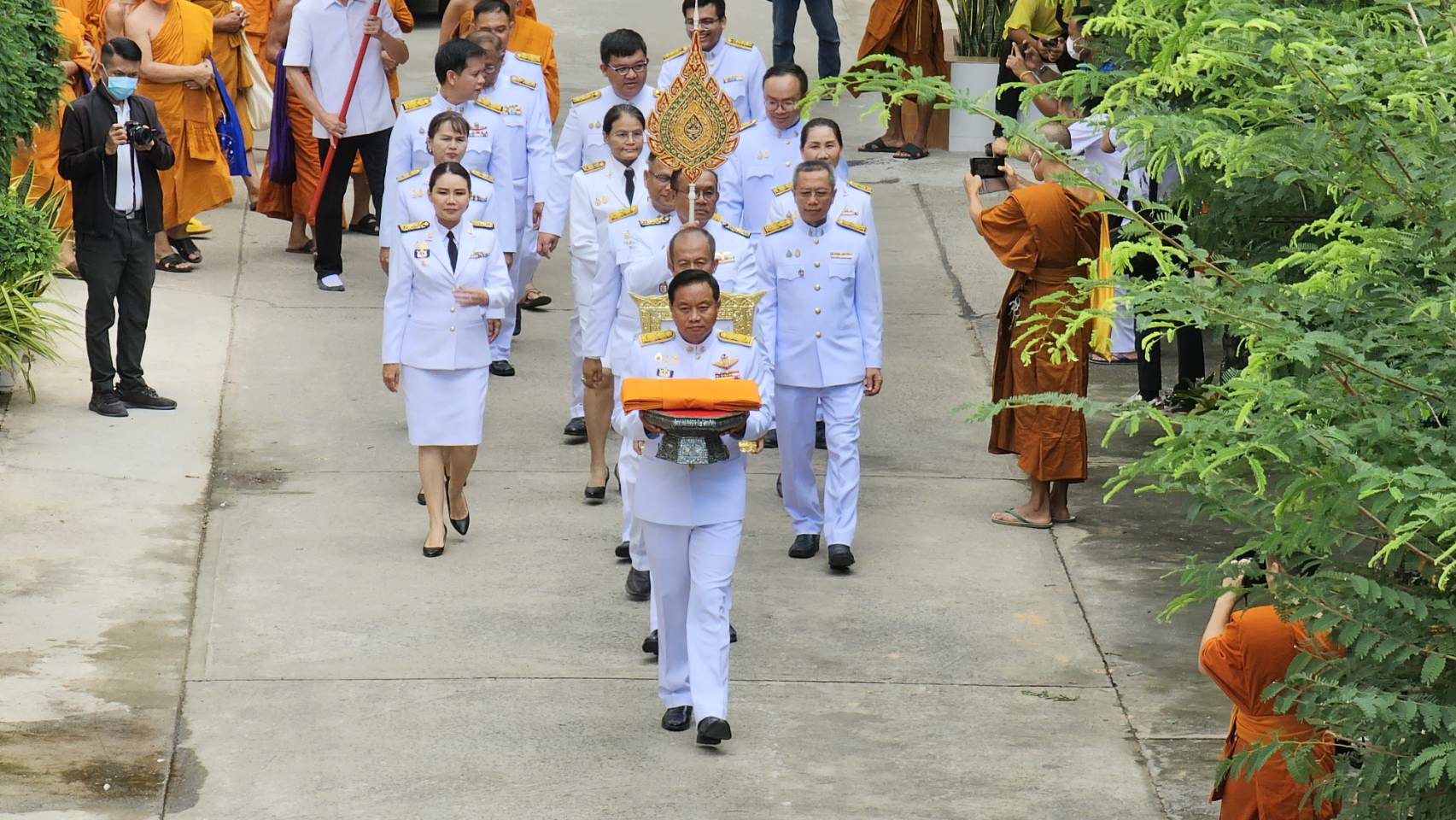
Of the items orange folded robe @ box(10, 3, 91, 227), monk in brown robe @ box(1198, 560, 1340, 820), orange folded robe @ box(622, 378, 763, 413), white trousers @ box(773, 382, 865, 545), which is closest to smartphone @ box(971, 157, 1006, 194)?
white trousers @ box(773, 382, 865, 545)

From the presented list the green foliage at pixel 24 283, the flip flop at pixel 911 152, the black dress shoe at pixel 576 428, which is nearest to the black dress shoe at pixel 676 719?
the black dress shoe at pixel 576 428

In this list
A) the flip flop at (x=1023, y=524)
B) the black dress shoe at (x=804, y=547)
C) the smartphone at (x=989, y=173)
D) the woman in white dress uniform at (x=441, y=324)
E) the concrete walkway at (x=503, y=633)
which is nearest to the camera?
the concrete walkway at (x=503, y=633)

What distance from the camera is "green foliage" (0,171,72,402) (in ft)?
32.9

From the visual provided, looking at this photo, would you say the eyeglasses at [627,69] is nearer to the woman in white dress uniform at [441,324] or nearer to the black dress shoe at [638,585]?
the woman in white dress uniform at [441,324]

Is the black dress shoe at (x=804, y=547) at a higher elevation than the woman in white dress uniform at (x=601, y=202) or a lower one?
lower

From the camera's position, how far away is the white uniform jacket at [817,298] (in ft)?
27.7

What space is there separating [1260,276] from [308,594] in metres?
Answer: 4.74

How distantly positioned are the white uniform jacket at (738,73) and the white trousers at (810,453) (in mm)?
3144

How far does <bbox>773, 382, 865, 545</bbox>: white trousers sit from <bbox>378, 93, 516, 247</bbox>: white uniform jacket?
2335mm


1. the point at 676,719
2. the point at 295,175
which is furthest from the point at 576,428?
the point at 295,175

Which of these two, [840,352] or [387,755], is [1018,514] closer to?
[840,352]

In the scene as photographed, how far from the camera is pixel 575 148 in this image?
1037cm

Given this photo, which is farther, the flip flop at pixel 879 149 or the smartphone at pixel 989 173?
the flip flop at pixel 879 149

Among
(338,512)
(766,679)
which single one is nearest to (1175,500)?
(766,679)
